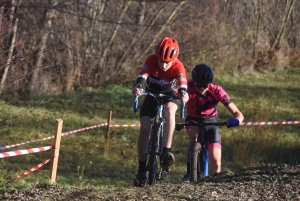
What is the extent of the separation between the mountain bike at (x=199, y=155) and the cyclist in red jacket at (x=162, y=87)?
27 cm

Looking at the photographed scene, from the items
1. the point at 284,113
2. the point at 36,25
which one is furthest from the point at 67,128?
the point at 284,113

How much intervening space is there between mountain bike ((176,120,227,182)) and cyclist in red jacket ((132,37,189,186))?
0.90 ft

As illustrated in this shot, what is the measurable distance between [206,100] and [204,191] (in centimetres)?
175

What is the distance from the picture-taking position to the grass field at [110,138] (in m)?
10.7

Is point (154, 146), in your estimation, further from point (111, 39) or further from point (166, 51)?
point (111, 39)

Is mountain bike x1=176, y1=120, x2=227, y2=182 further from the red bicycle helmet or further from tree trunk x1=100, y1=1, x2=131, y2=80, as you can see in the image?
tree trunk x1=100, y1=1, x2=131, y2=80

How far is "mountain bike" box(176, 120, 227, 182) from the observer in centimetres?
725

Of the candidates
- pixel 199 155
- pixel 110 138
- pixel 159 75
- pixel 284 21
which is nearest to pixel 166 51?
pixel 159 75

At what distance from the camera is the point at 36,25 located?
1598 centimetres

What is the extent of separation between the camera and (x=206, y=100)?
7.61 metres

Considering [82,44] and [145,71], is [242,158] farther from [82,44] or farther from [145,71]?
[82,44]

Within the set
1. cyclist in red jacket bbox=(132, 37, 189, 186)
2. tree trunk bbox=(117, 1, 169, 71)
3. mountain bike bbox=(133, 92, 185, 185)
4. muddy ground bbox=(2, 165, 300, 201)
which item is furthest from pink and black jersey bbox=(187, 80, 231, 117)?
tree trunk bbox=(117, 1, 169, 71)

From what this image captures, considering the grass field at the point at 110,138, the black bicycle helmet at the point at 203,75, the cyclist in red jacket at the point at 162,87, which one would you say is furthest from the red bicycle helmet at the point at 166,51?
the grass field at the point at 110,138

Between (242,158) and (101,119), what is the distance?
415 cm
